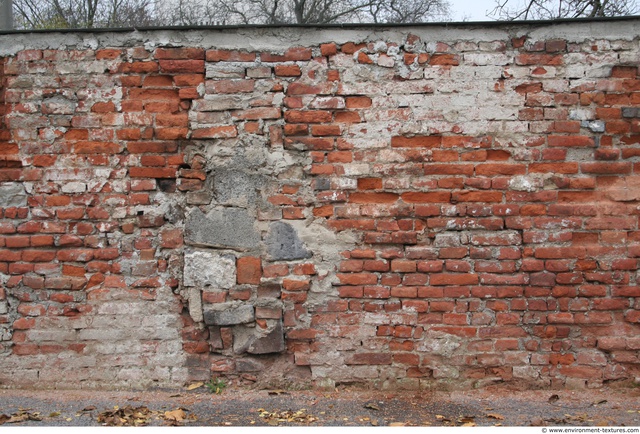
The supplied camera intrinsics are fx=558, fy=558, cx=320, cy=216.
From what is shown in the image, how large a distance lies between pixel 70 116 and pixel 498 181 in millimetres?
2748

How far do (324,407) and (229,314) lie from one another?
82 cm

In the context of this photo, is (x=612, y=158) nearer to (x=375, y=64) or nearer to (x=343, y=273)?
(x=375, y=64)

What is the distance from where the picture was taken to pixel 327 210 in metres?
3.54

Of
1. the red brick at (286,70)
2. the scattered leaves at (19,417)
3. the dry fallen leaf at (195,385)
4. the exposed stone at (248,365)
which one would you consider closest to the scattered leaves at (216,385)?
the dry fallen leaf at (195,385)

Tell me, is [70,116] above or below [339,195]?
above

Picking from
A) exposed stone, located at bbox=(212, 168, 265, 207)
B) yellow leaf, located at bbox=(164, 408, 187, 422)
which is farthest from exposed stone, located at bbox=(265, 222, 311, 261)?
yellow leaf, located at bbox=(164, 408, 187, 422)

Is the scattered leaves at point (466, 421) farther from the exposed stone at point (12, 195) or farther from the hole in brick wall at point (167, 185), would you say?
the exposed stone at point (12, 195)

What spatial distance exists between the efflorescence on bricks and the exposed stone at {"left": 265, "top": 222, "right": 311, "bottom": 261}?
0.01m

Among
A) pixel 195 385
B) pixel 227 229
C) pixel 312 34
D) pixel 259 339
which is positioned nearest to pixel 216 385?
pixel 195 385

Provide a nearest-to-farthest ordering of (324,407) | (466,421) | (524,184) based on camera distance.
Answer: (466,421) → (324,407) → (524,184)

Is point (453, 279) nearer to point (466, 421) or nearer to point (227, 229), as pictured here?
point (466, 421)

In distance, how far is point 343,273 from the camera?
11.6ft

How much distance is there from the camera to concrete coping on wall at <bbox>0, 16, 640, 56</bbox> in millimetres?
3479

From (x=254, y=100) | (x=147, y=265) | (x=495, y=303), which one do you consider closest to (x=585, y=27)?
(x=495, y=303)
